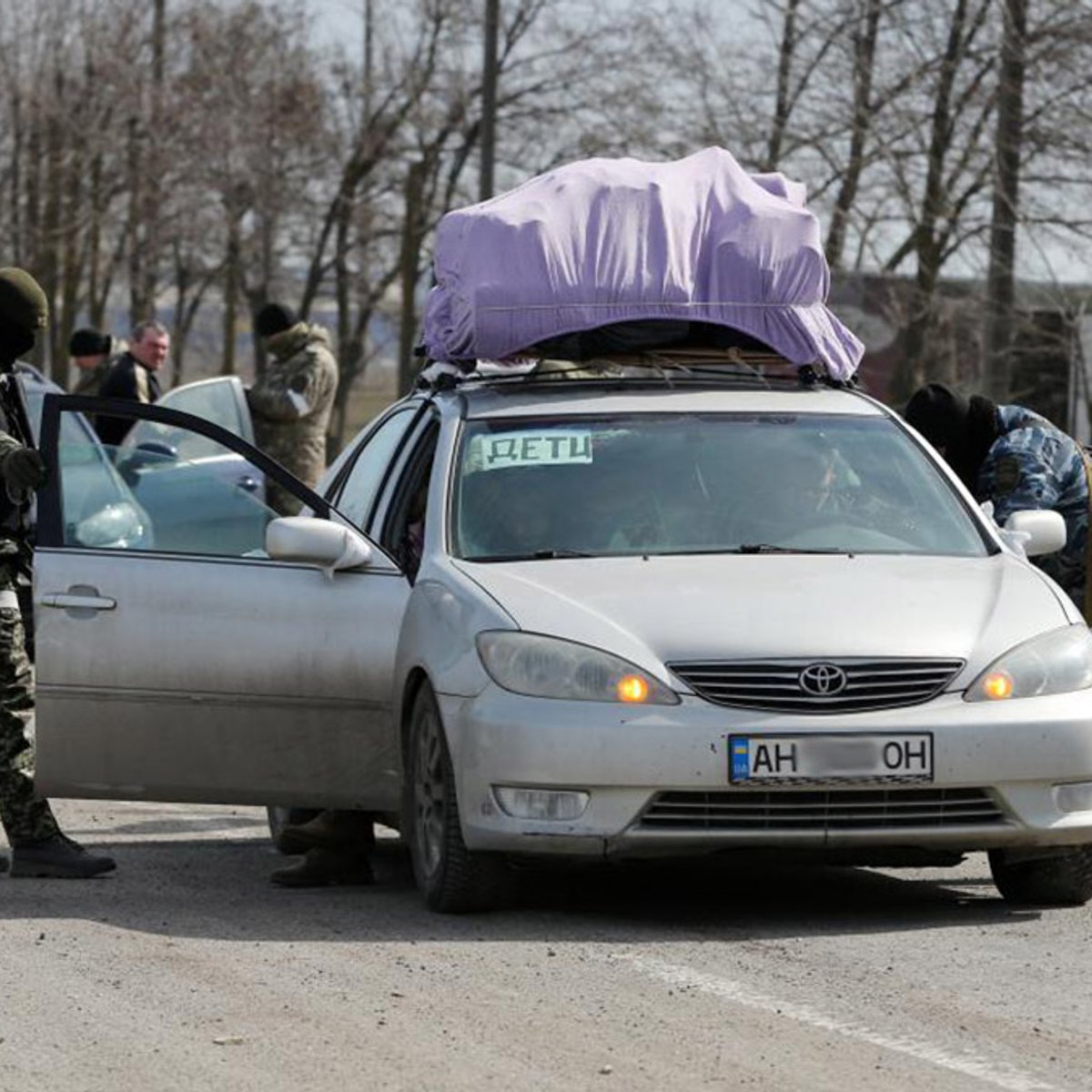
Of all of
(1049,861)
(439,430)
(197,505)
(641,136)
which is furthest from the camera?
(641,136)

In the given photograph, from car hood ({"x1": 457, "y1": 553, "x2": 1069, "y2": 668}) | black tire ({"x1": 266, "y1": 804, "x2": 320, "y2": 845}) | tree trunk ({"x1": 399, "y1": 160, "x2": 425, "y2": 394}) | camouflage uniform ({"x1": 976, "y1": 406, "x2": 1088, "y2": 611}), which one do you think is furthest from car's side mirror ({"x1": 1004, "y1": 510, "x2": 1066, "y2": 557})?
tree trunk ({"x1": 399, "y1": 160, "x2": 425, "y2": 394})

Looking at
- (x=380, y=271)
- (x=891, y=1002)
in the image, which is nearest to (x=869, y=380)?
(x=380, y=271)

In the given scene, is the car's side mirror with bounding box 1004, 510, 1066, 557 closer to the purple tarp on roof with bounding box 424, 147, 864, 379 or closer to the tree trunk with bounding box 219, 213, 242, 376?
the purple tarp on roof with bounding box 424, 147, 864, 379

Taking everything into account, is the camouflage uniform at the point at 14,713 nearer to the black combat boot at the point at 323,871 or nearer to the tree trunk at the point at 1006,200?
the black combat boot at the point at 323,871

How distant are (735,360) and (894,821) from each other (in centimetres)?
225

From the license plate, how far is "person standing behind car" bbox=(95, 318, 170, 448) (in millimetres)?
10495

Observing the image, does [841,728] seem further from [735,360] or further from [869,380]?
[869,380]

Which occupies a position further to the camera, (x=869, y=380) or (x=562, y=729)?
(x=869, y=380)

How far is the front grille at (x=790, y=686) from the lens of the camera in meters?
7.52

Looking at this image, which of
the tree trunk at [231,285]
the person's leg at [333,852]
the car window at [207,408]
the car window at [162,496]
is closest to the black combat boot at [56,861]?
the person's leg at [333,852]

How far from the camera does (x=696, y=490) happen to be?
28.2 feet

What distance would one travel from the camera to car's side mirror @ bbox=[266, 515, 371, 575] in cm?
824

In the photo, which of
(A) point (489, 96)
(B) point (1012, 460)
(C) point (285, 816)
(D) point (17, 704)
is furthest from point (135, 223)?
(D) point (17, 704)

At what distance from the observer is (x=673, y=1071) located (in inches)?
225
